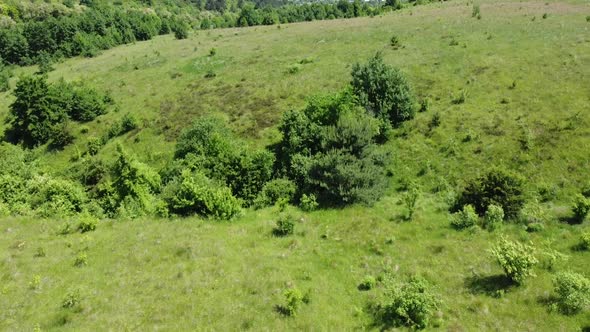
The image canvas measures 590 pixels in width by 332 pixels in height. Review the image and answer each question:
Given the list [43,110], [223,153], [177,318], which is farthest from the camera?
[43,110]

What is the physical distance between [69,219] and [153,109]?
2892 centimetres

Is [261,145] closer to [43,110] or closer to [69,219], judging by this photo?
[69,219]

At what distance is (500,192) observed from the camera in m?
22.8

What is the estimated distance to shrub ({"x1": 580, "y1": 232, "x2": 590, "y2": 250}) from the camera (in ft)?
60.3

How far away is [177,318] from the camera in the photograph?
52.8 ft

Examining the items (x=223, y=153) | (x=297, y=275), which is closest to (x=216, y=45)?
(x=223, y=153)

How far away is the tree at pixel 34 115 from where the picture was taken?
4906 centimetres

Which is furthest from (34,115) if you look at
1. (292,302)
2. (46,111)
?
(292,302)

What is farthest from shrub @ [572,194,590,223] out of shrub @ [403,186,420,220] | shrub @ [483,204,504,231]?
shrub @ [403,186,420,220]

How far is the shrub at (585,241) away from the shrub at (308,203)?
51.1 ft

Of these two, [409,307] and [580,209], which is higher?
[409,307]

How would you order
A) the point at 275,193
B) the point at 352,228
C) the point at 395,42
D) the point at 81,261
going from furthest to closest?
1. the point at 395,42
2. the point at 275,193
3. the point at 352,228
4. the point at 81,261

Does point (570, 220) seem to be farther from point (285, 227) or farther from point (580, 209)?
point (285, 227)

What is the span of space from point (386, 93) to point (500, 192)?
55.7 feet
